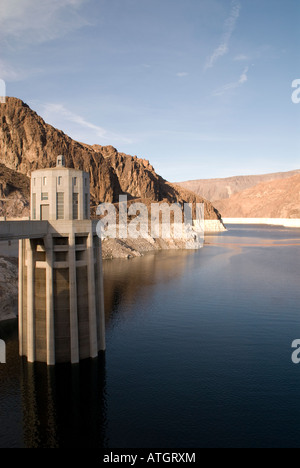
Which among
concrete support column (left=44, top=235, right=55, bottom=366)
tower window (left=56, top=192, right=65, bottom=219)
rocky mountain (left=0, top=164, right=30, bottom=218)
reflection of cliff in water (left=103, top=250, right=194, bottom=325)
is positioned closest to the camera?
concrete support column (left=44, top=235, right=55, bottom=366)

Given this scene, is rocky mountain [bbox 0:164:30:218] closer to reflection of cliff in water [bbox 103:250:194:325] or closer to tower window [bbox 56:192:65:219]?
reflection of cliff in water [bbox 103:250:194:325]

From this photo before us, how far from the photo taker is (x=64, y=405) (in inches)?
954

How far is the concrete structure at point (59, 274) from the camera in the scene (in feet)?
92.1

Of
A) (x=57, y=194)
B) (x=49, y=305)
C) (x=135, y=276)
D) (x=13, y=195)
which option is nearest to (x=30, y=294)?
(x=49, y=305)

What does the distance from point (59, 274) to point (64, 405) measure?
948 cm

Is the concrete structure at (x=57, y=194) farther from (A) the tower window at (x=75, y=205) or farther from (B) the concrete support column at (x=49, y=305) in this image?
(B) the concrete support column at (x=49, y=305)

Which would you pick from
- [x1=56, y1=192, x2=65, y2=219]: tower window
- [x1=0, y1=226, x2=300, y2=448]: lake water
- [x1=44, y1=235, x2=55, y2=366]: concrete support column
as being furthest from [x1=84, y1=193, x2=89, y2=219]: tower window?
[x1=0, y1=226, x2=300, y2=448]: lake water

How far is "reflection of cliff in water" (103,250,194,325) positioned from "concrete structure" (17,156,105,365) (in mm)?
13290

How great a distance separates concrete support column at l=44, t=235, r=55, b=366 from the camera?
27.8 meters

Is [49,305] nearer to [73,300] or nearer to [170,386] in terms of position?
[73,300]

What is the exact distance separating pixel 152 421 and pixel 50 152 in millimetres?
132217

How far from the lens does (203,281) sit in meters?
67.1

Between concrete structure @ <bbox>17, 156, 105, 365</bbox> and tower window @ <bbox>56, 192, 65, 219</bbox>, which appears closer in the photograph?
concrete structure @ <bbox>17, 156, 105, 365</bbox>
